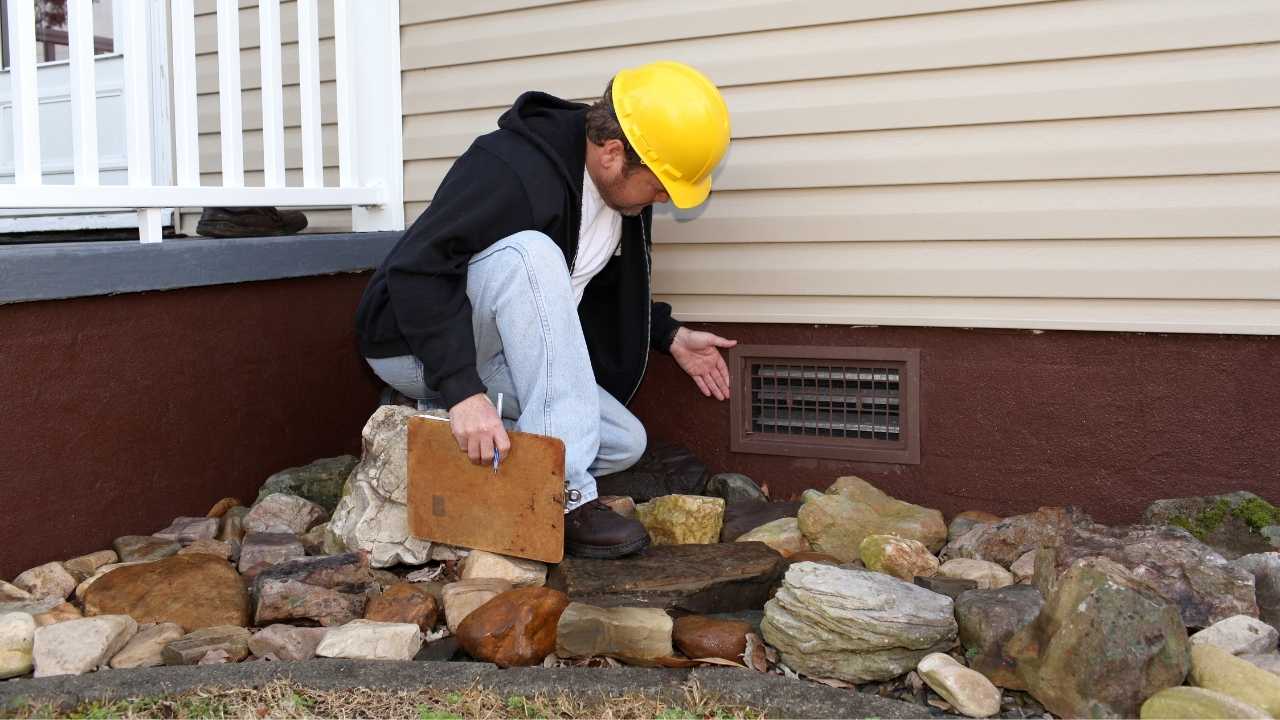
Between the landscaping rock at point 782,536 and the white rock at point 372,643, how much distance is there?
1.05 meters

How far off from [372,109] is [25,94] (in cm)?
137

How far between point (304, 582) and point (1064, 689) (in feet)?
5.91

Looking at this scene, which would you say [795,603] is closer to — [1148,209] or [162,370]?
[1148,209]

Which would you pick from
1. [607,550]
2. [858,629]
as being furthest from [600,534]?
[858,629]

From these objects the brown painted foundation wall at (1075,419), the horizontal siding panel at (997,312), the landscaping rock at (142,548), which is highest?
the horizontal siding panel at (997,312)

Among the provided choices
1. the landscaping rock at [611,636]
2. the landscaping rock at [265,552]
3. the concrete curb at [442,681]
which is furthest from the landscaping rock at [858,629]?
the landscaping rock at [265,552]

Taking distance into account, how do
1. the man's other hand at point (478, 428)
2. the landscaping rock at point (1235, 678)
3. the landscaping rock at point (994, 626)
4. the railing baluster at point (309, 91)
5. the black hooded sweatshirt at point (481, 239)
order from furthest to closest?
the railing baluster at point (309, 91), the black hooded sweatshirt at point (481, 239), the man's other hand at point (478, 428), the landscaping rock at point (994, 626), the landscaping rock at point (1235, 678)

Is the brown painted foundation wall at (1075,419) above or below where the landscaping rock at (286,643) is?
above

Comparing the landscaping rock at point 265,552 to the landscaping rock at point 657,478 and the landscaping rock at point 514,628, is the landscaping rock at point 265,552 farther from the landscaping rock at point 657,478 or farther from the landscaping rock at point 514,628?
the landscaping rock at point 657,478

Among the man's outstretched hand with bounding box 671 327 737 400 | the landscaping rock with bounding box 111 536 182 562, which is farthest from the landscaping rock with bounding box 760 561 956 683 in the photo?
the landscaping rock with bounding box 111 536 182 562

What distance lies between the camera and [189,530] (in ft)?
10.9

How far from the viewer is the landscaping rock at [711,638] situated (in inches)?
97.6

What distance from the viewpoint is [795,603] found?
97.5 inches

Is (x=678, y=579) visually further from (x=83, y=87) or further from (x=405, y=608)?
(x=83, y=87)
